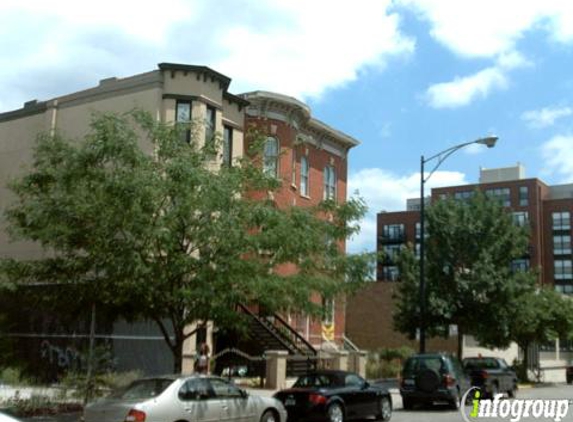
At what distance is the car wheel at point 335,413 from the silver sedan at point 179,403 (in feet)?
5.83

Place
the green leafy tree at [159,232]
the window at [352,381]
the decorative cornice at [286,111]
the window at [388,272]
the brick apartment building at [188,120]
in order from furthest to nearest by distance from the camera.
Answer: the window at [388,272], the decorative cornice at [286,111], the brick apartment building at [188,120], the window at [352,381], the green leafy tree at [159,232]

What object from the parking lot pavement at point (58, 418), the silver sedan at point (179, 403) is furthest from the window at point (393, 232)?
the silver sedan at point (179, 403)

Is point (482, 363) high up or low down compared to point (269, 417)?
up

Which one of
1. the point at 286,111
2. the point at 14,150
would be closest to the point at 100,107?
the point at 14,150

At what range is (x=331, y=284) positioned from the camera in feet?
50.5

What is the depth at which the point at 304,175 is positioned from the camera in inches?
1363

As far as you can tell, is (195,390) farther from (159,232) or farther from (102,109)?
(102,109)

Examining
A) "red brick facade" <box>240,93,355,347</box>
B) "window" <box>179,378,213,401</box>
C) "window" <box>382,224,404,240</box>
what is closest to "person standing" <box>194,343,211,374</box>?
"window" <box>179,378,213,401</box>

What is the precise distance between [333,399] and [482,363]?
12.3 metres

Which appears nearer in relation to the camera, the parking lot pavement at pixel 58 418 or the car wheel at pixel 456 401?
the parking lot pavement at pixel 58 418

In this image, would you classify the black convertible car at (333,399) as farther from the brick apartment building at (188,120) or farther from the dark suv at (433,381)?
the brick apartment building at (188,120)

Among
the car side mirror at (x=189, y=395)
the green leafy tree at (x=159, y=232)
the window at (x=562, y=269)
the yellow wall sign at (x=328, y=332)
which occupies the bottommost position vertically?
the car side mirror at (x=189, y=395)

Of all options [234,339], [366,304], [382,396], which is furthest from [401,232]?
[382,396]

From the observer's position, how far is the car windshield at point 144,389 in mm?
12586
